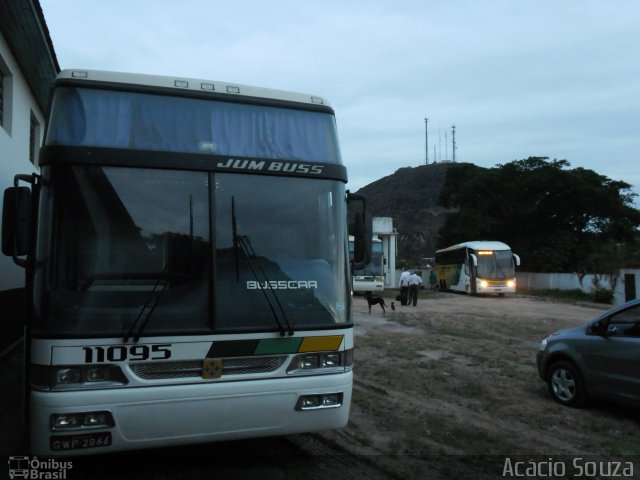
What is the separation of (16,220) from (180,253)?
48.7 inches

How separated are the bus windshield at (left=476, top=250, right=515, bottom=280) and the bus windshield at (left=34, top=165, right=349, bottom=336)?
31.1 meters

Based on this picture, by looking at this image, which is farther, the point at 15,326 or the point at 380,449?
the point at 15,326

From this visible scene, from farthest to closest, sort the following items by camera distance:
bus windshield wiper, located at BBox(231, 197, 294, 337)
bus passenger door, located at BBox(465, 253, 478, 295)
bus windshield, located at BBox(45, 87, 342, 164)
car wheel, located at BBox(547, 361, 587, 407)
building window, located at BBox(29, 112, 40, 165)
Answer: bus passenger door, located at BBox(465, 253, 478, 295) < building window, located at BBox(29, 112, 40, 165) < car wheel, located at BBox(547, 361, 587, 407) < bus windshield wiper, located at BBox(231, 197, 294, 337) < bus windshield, located at BBox(45, 87, 342, 164)

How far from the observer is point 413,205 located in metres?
118

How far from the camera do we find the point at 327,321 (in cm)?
473

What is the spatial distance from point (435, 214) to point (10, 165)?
344 ft

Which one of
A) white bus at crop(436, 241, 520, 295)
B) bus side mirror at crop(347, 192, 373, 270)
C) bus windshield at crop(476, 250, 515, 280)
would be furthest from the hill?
bus side mirror at crop(347, 192, 373, 270)

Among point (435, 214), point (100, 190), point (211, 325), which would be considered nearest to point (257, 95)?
point (100, 190)

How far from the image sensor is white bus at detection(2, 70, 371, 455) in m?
4.06

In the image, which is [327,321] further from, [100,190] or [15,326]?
[15,326]

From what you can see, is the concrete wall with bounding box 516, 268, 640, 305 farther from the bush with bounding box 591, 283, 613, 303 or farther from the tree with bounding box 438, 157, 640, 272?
the tree with bounding box 438, 157, 640, 272

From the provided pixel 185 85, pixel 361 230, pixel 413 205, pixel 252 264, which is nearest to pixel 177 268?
pixel 252 264

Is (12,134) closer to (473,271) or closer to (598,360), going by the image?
(598,360)

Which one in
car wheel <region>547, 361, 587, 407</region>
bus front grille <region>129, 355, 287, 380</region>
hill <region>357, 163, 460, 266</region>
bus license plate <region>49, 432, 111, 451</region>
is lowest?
car wheel <region>547, 361, 587, 407</region>
